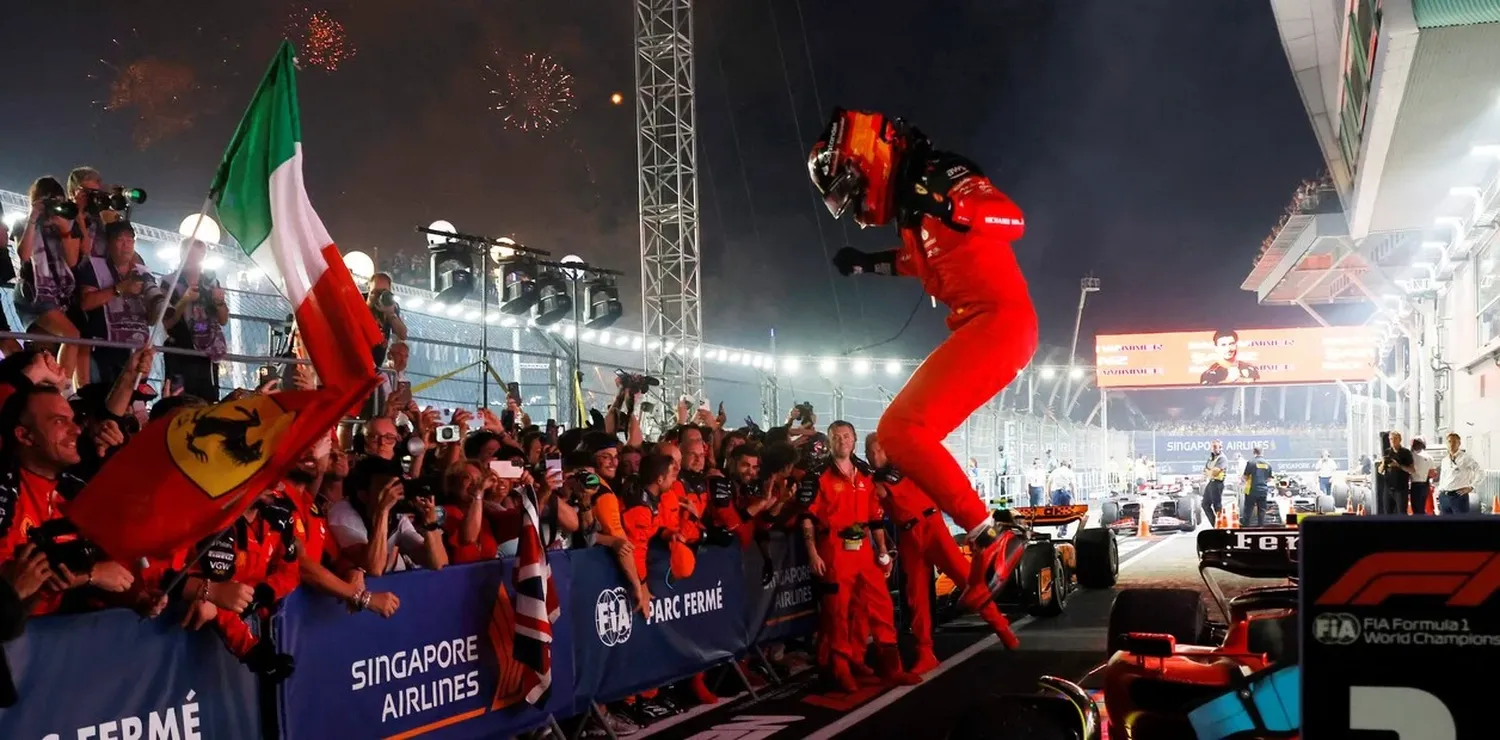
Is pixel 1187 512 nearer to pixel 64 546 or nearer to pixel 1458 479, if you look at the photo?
pixel 1458 479

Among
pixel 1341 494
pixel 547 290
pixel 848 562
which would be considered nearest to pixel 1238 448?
pixel 1341 494

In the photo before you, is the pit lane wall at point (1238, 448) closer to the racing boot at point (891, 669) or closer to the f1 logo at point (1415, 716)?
the racing boot at point (891, 669)

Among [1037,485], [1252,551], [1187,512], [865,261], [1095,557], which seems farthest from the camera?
[1037,485]

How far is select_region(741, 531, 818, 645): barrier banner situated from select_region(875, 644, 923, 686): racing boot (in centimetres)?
92

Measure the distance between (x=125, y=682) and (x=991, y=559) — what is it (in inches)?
292

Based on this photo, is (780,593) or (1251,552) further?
(780,593)

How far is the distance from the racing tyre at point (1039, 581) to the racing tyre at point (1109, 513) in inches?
413

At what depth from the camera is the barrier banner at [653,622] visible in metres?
7.94

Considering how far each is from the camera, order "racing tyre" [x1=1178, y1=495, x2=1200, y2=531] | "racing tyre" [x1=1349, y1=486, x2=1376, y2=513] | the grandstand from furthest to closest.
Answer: "racing tyre" [x1=1349, y1=486, x2=1376, y2=513]
"racing tyre" [x1=1178, y1=495, x2=1200, y2=531]
the grandstand

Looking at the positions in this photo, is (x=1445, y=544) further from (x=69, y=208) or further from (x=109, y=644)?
(x=69, y=208)

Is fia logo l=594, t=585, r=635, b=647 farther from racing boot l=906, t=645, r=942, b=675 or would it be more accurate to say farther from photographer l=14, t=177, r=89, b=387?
photographer l=14, t=177, r=89, b=387

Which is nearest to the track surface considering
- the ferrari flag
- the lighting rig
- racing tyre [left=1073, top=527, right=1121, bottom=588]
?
racing tyre [left=1073, top=527, right=1121, bottom=588]

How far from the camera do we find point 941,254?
5961 mm

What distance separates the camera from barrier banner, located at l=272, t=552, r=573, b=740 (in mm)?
5824
